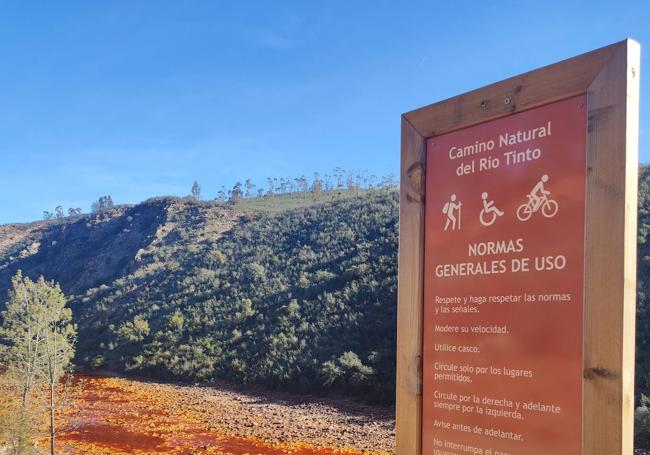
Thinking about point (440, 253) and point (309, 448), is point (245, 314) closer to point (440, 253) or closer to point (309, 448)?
point (309, 448)

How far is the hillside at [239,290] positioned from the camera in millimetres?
20969

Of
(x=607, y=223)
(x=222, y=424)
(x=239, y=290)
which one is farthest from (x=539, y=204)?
(x=239, y=290)

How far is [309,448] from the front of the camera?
487 inches

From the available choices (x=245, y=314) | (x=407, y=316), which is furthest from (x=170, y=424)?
(x=407, y=316)

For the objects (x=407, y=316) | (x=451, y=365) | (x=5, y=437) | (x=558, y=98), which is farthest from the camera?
(x=5, y=437)

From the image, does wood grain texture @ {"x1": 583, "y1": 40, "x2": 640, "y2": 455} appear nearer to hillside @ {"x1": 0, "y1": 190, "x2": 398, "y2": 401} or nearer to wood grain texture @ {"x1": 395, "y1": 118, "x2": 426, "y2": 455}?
wood grain texture @ {"x1": 395, "y1": 118, "x2": 426, "y2": 455}

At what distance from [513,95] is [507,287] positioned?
827mm

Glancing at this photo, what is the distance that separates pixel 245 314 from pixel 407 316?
2478 centimetres

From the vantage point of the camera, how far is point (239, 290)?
3061cm

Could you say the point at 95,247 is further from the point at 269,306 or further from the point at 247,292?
the point at 269,306

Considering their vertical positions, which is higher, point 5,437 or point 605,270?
point 605,270

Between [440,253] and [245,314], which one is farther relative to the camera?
[245,314]

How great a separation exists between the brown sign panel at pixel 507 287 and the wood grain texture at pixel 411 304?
0.04 metres

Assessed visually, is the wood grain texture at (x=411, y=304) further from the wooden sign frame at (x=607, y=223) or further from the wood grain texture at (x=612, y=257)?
the wood grain texture at (x=612, y=257)
